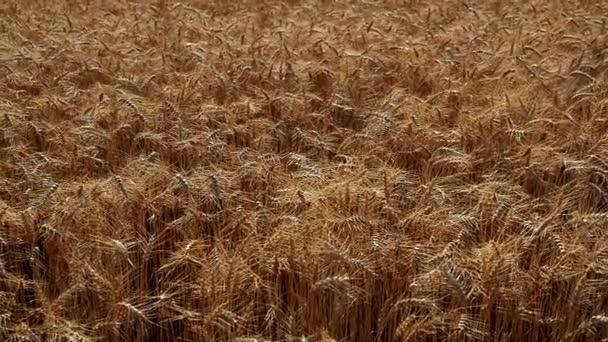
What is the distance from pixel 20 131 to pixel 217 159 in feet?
3.46

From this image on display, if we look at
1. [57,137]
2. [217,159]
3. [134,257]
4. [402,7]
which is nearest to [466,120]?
[217,159]

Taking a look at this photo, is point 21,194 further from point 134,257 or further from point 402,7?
point 402,7

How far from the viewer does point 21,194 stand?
2.89 meters

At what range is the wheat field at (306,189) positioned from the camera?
2.35 meters

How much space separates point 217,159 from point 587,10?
4.53 m

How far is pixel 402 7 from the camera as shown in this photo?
21.5 ft

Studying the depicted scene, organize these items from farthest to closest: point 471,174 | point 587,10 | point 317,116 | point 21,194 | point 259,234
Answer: point 587,10 < point 317,116 < point 471,174 < point 21,194 < point 259,234

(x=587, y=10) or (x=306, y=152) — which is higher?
(x=587, y=10)

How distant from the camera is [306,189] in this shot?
9.36 ft

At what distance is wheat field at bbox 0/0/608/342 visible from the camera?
235cm

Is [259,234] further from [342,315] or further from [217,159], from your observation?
[217,159]

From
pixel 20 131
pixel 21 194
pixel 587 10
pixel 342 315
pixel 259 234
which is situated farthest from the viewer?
pixel 587 10

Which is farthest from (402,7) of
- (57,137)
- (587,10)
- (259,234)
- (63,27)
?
(259,234)

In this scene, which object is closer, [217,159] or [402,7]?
[217,159]
